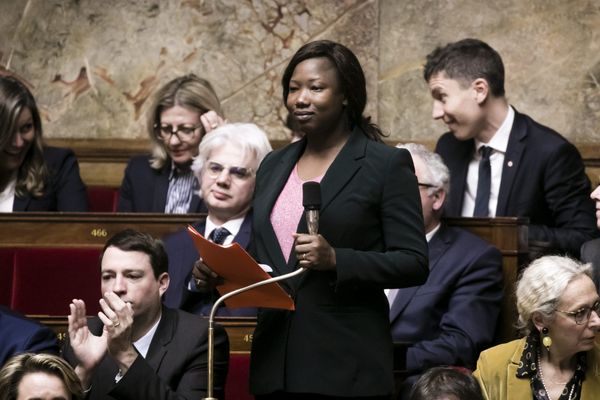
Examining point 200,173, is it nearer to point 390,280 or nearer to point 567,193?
point 567,193

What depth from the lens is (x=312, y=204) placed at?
8.16 feet

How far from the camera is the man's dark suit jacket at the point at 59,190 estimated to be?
4216 mm

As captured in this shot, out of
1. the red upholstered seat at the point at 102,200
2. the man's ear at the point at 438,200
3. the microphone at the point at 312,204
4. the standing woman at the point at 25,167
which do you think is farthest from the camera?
the red upholstered seat at the point at 102,200

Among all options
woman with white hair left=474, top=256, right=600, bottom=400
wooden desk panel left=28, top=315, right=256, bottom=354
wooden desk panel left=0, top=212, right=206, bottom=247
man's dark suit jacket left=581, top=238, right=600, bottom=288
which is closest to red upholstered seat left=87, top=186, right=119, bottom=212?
wooden desk panel left=0, top=212, right=206, bottom=247

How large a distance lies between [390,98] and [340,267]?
2.67 metres

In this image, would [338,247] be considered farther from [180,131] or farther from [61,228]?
[180,131]

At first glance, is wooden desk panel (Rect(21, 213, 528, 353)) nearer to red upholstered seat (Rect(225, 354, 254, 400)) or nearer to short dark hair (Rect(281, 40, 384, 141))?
red upholstered seat (Rect(225, 354, 254, 400))

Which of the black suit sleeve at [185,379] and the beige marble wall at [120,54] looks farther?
the beige marble wall at [120,54]

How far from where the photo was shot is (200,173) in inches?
153

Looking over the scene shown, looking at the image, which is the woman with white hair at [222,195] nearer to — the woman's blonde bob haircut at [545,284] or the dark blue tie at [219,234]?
the dark blue tie at [219,234]

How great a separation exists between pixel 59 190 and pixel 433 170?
126cm

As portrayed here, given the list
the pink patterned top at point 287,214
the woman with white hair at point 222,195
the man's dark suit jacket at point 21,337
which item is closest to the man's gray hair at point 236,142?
the woman with white hair at point 222,195

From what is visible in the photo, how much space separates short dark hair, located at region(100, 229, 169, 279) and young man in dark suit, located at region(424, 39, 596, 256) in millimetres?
1203

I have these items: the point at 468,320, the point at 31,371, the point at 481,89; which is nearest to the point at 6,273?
the point at 31,371
